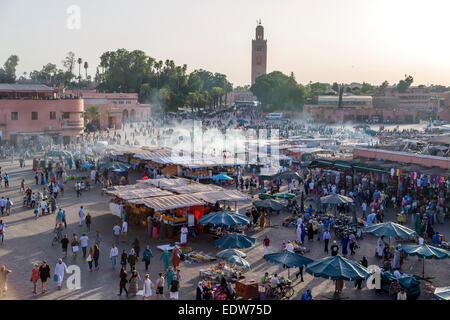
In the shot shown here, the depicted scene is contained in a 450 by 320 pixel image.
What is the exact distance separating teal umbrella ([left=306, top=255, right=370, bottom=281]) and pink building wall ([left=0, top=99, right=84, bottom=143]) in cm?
4059

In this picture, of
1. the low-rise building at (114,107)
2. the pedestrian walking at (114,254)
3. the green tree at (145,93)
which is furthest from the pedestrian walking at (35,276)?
the green tree at (145,93)

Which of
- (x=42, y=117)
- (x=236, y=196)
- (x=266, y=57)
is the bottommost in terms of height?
(x=236, y=196)

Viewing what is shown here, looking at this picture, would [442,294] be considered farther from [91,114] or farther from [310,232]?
[91,114]

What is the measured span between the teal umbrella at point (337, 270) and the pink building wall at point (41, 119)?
40.6 meters

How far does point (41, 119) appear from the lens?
157ft

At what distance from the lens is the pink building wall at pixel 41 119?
45.7 metres

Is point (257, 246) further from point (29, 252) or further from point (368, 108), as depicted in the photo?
point (368, 108)

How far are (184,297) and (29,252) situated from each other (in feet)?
21.6

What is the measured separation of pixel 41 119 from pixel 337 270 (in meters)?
42.2

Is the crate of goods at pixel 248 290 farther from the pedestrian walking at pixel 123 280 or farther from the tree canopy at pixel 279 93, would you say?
the tree canopy at pixel 279 93

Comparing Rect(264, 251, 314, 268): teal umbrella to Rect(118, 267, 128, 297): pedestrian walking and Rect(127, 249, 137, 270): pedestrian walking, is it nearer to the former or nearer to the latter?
Rect(118, 267, 128, 297): pedestrian walking

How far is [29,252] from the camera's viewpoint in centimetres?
1614

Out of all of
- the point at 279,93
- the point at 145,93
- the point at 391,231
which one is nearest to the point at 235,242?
the point at 391,231
